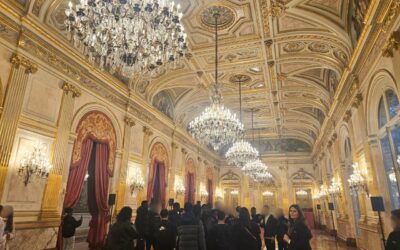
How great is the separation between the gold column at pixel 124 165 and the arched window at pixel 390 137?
292 inches

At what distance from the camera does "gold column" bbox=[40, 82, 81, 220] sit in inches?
248

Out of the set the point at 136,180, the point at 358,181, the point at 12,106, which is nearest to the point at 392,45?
the point at 358,181

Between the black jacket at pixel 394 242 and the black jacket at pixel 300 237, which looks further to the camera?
the black jacket at pixel 300 237

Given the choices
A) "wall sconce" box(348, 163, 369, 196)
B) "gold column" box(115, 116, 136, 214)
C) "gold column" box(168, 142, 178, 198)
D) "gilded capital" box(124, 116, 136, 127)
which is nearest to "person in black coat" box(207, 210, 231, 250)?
"wall sconce" box(348, 163, 369, 196)

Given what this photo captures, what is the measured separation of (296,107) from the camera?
14.3 metres

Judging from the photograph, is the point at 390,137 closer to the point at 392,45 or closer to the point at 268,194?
the point at 392,45

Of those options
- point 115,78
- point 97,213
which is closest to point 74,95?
point 115,78

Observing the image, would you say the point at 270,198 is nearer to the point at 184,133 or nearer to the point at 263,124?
the point at 263,124

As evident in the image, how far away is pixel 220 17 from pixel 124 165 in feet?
18.2

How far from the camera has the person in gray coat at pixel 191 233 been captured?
384 centimetres

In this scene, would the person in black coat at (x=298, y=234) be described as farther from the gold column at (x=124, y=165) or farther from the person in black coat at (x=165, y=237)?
the gold column at (x=124, y=165)

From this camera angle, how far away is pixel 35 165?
5.94 metres

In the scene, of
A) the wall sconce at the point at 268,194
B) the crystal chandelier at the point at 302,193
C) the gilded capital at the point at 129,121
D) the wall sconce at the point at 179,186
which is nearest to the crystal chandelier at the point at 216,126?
the gilded capital at the point at 129,121

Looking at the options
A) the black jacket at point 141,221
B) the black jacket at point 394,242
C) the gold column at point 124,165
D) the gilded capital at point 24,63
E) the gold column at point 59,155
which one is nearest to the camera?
the black jacket at point 394,242
